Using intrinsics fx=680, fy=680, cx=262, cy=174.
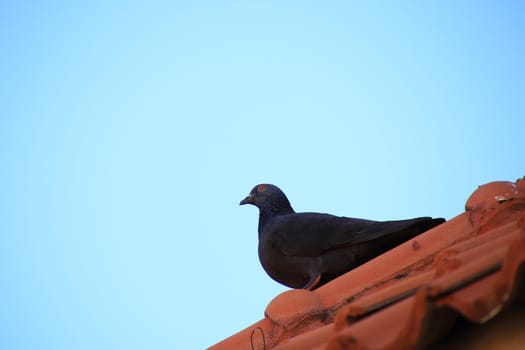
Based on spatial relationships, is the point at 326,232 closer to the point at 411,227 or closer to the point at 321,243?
the point at 321,243

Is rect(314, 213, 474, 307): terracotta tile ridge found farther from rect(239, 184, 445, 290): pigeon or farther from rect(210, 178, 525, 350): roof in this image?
rect(239, 184, 445, 290): pigeon

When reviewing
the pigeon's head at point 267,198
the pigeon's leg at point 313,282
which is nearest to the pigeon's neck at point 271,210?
the pigeon's head at point 267,198

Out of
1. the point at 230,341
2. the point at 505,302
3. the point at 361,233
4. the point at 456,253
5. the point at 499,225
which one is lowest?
the point at 505,302

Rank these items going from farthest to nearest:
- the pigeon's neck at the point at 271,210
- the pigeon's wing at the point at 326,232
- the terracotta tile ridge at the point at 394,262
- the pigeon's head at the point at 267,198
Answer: the pigeon's head at the point at 267,198 < the pigeon's neck at the point at 271,210 < the pigeon's wing at the point at 326,232 < the terracotta tile ridge at the point at 394,262

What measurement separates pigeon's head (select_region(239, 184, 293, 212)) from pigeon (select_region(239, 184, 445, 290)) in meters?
0.72

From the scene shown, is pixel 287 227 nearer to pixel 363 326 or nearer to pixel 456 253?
pixel 456 253

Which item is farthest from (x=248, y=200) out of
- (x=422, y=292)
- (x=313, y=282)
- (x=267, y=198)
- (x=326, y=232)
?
(x=422, y=292)

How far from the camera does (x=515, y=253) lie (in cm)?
143

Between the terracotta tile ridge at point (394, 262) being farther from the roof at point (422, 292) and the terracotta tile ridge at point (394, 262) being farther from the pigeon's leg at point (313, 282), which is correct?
the pigeon's leg at point (313, 282)

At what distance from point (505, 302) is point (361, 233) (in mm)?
2474

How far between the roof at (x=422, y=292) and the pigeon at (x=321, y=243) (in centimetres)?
61

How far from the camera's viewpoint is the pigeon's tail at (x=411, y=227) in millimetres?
3533

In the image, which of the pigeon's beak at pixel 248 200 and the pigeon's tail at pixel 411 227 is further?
the pigeon's beak at pixel 248 200

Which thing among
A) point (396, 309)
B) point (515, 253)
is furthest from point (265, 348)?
point (515, 253)
